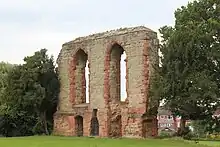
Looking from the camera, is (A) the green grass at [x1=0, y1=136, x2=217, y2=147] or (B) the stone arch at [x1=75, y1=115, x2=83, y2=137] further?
(B) the stone arch at [x1=75, y1=115, x2=83, y2=137]

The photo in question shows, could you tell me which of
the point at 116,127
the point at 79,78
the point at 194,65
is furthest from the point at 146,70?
the point at 79,78

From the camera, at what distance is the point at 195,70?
2714 cm

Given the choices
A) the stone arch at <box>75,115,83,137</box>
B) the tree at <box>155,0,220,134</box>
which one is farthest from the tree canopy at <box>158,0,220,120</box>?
the stone arch at <box>75,115,83,137</box>

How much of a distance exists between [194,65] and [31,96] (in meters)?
12.8

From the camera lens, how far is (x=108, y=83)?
106 ft

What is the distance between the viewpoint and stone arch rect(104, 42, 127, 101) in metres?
32.4

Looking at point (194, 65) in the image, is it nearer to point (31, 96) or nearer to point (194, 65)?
point (194, 65)

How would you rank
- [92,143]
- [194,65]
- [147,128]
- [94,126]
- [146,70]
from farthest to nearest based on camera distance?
[94,126] → [147,128] → [146,70] → [194,65] → [92,143]

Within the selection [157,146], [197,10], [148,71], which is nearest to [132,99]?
[148,71]

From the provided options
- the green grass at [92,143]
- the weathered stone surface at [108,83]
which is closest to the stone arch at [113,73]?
the weathered stone surface at [108,83]

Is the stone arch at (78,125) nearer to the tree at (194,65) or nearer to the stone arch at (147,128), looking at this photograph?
the stone arch at (147,128)

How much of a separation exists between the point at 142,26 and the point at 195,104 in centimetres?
704

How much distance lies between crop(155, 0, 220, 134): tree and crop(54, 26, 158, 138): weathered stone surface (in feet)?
7.82

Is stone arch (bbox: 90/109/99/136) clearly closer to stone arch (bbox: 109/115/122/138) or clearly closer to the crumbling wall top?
stone arch (bbox: 109/115/122/138)
